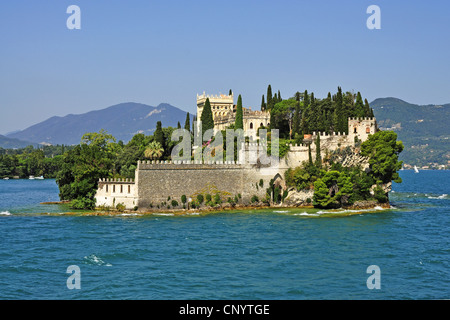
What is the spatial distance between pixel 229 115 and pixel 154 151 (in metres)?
19.6

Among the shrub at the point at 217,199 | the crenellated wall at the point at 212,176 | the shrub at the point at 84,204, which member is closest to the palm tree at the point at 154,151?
the crenellated wall at the point at 212,176

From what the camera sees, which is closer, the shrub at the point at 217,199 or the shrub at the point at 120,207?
the shrub at the point at 120,207

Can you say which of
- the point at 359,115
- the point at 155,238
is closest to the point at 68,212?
the point at 155,238

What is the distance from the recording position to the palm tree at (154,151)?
68.6 m

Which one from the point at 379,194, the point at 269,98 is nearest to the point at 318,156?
the point at 379,194

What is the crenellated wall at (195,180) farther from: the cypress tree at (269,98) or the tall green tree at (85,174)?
the cypress tree at (269,98)

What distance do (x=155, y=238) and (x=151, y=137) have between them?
128 ft

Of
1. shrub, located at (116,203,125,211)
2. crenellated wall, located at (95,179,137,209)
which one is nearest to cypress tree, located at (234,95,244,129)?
crenellated wall, located at (95,179,137,209)

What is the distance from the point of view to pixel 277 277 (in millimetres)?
32062

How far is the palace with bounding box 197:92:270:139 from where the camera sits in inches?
3041

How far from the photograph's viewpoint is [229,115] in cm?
8475

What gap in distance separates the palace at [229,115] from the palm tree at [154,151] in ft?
42.5

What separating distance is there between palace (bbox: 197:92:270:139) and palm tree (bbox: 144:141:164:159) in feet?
42.5
